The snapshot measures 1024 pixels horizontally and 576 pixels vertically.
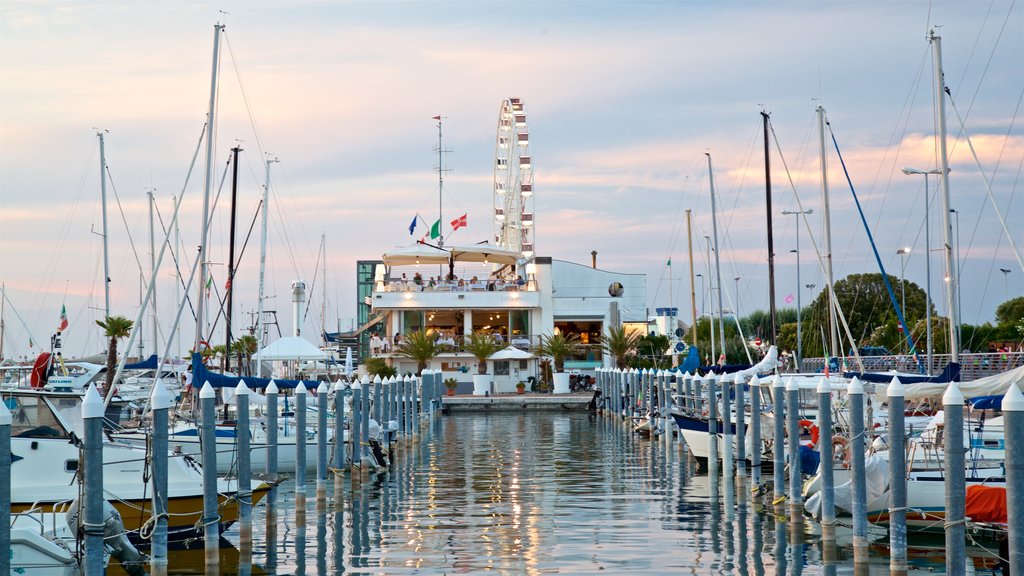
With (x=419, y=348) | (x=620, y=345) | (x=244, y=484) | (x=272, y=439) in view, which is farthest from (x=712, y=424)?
(x=419, y=348)

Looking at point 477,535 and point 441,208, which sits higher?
point 441,208

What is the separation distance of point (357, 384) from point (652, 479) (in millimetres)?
7277

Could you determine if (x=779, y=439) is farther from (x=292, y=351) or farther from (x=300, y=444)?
(x=292, y=351)

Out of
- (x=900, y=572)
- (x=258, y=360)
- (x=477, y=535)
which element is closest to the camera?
(x=900, y=572)

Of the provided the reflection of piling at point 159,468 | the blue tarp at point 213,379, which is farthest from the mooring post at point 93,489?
the blue tarp at point 213,379

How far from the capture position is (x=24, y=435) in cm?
1648

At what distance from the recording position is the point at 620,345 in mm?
60156

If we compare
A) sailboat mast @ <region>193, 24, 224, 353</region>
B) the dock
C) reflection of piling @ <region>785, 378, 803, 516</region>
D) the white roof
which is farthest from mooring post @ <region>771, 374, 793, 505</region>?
the dock

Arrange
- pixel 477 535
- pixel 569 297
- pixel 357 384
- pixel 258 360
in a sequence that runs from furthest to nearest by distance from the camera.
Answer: pixel 569 297
pixel 258 360
pixel 357 384
pixel 477 535

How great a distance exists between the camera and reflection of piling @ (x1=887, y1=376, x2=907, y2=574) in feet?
43.1

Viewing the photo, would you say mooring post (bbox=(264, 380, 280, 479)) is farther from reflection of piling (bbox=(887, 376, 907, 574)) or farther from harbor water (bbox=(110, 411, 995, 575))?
reflection of piling (bbox=(887, 376, 907, 574))

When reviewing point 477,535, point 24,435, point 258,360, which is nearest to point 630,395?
point 258,360

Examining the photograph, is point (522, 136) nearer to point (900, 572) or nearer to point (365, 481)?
point (365, 481)

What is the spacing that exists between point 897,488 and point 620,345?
47.1 metres
